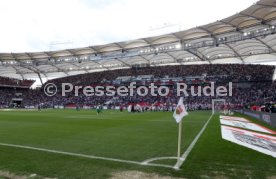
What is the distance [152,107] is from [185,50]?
46.1 feet

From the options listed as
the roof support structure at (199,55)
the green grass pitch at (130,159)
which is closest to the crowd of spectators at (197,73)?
the roof support structure at (199,55)

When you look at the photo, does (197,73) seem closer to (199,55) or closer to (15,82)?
(199,55)

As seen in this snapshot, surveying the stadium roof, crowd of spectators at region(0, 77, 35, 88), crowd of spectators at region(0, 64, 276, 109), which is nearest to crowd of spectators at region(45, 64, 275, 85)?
crowd of spectators at region(0, 64, 276, 109)

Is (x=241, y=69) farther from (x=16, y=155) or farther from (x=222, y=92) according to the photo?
(x=16, y=155)

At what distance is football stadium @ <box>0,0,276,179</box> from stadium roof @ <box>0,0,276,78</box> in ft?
0.69

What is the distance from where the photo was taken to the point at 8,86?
84125 mm

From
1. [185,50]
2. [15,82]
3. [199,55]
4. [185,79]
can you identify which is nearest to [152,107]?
[185,50]

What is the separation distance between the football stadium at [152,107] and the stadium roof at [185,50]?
21 cm

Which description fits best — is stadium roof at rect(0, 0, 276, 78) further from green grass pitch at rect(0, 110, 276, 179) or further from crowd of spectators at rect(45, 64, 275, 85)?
green grass pitch at rect(0, 110, 276, 179)

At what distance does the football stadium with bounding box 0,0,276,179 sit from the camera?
6.84 metres

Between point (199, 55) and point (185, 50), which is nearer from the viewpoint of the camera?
point (185, 50)

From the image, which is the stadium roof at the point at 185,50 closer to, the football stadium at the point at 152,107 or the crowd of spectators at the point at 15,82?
the football stadium at the point at 152,107

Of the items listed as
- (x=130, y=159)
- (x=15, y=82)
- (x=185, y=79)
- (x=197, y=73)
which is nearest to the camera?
(x=130, y=159)

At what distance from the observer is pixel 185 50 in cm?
4925
